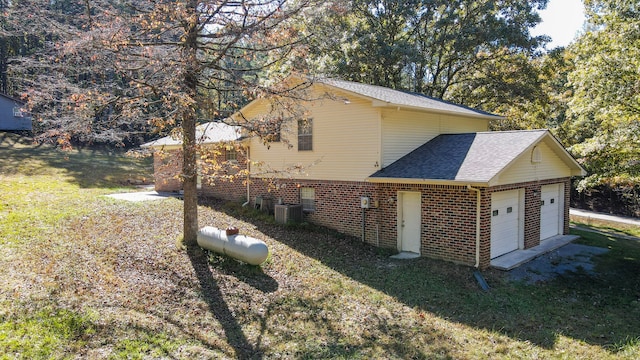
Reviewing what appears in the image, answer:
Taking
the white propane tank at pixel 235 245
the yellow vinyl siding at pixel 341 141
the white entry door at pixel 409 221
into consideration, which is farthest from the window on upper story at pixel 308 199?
the white propane tank at pixel 235 245

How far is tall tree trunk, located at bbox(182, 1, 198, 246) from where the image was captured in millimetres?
9133

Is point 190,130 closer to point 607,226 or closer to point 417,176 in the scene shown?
point 417,176

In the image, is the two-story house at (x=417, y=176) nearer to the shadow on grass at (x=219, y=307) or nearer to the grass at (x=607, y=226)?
the shadow on grass at (x=219, y=307)

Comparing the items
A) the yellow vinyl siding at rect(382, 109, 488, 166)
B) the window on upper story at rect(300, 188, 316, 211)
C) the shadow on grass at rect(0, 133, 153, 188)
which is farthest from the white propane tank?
the shadow on grass at rect(0, 133, 153, 188)

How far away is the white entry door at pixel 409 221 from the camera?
39.9 feet

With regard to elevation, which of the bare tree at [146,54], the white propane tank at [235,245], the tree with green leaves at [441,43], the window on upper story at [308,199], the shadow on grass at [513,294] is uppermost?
the tree with green leaves at [441,43]

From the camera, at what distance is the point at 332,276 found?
34.1 ft

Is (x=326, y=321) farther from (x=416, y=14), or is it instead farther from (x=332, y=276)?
(x=416, y=14)

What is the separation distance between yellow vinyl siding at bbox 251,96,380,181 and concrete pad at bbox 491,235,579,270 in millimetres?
4352

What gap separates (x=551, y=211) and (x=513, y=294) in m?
6.84

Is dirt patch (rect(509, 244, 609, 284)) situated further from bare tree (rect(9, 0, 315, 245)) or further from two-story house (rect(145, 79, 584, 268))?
bare tree (rect(9, 0, 315, 245))

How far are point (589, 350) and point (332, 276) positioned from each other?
542cm

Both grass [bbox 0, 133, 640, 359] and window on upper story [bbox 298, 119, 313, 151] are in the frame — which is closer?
grass [bbox 0, 133, 640, 359]

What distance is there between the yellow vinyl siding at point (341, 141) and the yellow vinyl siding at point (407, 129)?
0.35 meters
